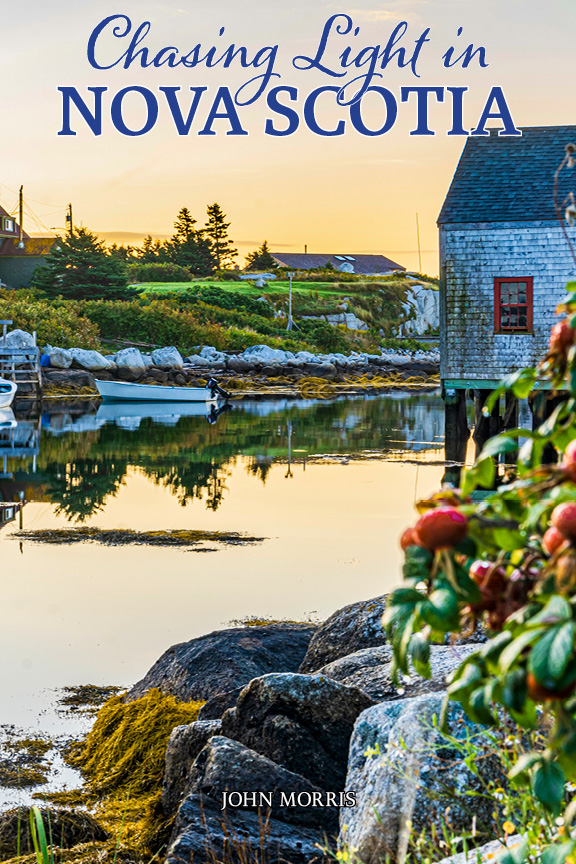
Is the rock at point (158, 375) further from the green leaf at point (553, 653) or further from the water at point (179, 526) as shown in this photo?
the green leaf at point (553, 653)

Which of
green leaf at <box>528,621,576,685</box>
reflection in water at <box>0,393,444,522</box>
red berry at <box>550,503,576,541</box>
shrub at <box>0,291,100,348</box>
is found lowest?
reflection in water at <box>0,393,444,522</box>

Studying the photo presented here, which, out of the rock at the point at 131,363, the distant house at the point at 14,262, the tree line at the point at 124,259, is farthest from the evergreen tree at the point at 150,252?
the rock at the point at 131,363

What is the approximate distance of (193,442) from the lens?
26844 millimetres

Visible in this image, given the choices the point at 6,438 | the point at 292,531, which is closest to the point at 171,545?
the point at 292,531

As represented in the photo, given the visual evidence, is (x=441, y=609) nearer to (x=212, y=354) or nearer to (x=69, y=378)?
(x=69, y=378)

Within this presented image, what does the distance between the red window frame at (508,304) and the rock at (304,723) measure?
16.7 meters

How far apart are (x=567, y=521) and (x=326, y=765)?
12.4ft

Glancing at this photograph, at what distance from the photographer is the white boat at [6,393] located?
34406 mm

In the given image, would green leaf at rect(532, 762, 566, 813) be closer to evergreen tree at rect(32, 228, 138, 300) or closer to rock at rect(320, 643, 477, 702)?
rock at rect(320, 643, 477, 702)

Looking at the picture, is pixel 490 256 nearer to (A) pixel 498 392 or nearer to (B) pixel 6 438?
(B) pixel 6 438

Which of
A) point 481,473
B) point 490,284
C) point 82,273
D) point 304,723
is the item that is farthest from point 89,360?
point 481,473

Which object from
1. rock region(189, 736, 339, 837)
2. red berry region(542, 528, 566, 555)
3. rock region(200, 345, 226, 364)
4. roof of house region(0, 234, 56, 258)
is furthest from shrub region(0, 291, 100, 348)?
red berry region(542, 528, 566, 555)

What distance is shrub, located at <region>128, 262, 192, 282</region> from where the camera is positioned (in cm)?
8350

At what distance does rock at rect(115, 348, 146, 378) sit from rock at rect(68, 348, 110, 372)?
66cm
